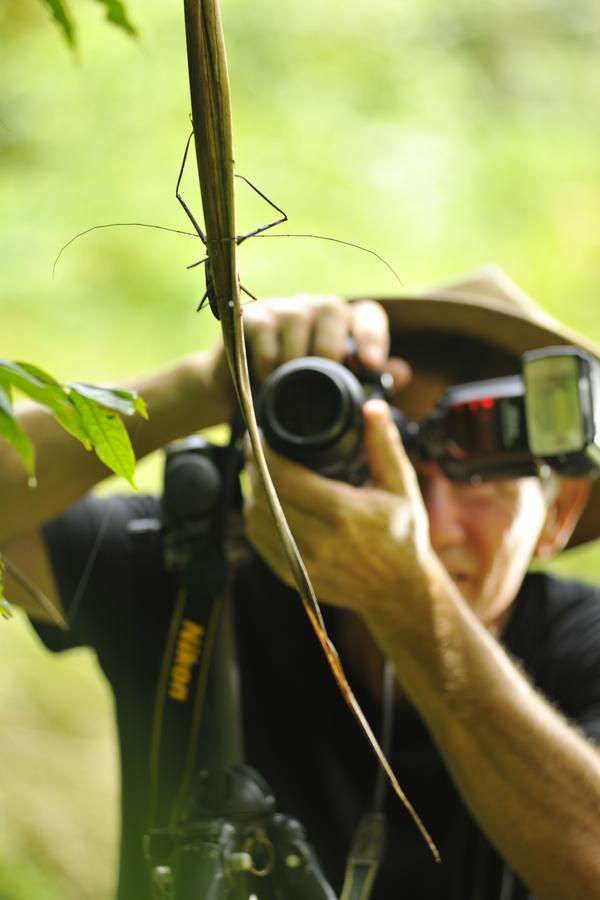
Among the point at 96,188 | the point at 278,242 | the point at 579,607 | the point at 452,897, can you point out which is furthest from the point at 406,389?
the point at 96,188

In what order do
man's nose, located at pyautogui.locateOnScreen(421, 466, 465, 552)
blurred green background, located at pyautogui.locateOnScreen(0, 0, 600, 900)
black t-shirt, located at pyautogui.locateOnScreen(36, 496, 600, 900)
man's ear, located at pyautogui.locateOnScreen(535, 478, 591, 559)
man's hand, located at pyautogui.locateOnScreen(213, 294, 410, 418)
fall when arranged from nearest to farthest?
man's hand, located at pyautogui.locateOnScreen(213, 294, 410, 418) < black t-shirt, located at pyautogui.locateOnScreen(36, 496, 600, 900) < man's nose, located at pyautogui.locateOnScreen(421, 466, 465, 552) < man's ear, located at pyautogui.locateOnScreen(535, 478, 591, 559) < blurred green background, located at pyautogui.locateOnScreen(0, 0, 600, 900)

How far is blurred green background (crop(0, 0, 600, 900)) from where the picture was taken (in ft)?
9.48

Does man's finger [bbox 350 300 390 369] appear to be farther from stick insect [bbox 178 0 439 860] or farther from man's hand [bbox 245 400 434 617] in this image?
stick insect [bbox 178 0 439 860]

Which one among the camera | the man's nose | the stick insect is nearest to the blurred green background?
the man's nose

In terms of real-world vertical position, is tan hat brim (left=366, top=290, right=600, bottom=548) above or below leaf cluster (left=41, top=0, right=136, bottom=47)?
below

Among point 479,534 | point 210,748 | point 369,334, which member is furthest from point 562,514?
point 210,748

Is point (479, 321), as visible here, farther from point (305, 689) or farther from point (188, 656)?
point (188, 656)

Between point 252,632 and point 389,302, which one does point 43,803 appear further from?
point 389,302

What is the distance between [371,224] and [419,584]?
2355 millimetres

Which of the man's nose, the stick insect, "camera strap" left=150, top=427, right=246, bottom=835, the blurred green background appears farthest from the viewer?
the blurred green background

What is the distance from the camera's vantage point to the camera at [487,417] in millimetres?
936

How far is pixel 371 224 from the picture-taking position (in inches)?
125

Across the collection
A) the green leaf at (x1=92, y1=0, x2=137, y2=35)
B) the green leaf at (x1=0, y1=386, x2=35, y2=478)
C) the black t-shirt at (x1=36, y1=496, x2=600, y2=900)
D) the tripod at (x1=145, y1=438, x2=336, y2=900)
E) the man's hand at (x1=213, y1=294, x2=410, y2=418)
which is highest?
the green leaf at (x1=92, y1=0, x2=137, y2=35)

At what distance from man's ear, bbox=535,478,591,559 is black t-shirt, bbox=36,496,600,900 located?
0.19ft
